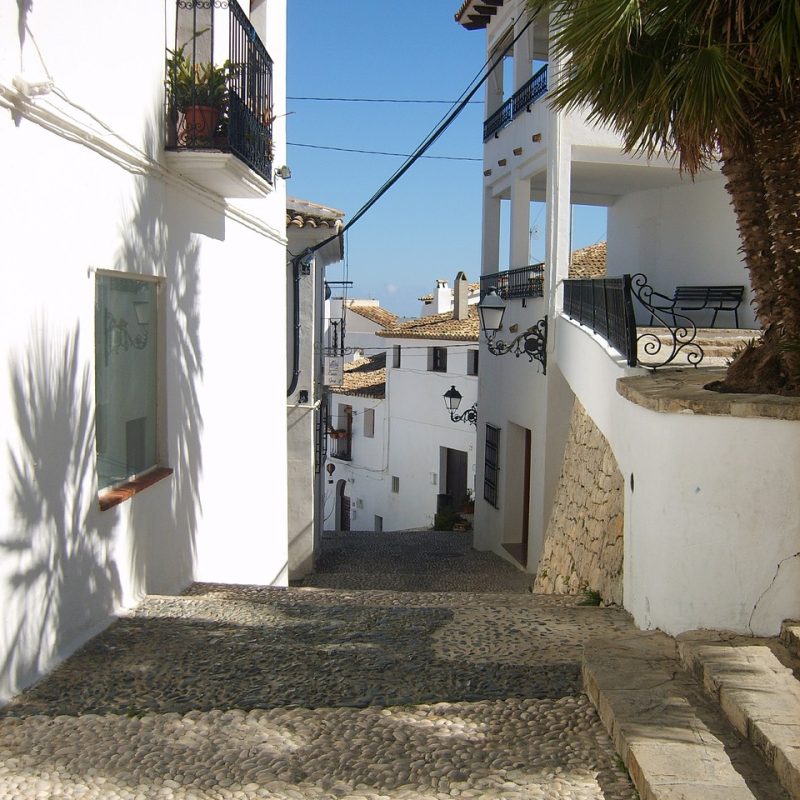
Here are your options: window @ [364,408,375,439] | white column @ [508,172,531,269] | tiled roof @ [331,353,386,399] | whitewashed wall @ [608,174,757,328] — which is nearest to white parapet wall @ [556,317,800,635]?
white column @ [508,172,531,269]

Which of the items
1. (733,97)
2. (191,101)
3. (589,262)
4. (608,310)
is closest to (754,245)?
(733,97)

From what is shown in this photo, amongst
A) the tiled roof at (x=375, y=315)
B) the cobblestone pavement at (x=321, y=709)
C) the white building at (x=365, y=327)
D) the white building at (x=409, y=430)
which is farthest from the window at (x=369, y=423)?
the cobblestone pavement at (x=321, y=709)

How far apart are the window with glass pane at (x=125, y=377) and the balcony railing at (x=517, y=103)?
324 inches

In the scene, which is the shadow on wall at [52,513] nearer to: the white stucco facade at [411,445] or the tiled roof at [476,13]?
the tiled roof at [476,13]

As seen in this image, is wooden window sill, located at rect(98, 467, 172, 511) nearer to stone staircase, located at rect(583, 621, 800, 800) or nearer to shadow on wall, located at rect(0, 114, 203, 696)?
shadow on wall, located at rect(0, 114, 203, 696)

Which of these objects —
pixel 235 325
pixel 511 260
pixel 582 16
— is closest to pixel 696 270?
pixel 511 260

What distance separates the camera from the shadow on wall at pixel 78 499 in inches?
181

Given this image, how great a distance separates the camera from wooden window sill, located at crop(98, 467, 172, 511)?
5.80 metres

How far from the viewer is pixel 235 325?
31.1 ft

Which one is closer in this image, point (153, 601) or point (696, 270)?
point (153, 601)

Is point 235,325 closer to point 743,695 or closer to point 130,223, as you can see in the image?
point 130,223

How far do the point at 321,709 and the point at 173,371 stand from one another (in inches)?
146

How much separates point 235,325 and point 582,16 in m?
4.87

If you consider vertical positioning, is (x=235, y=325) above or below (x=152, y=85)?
below
